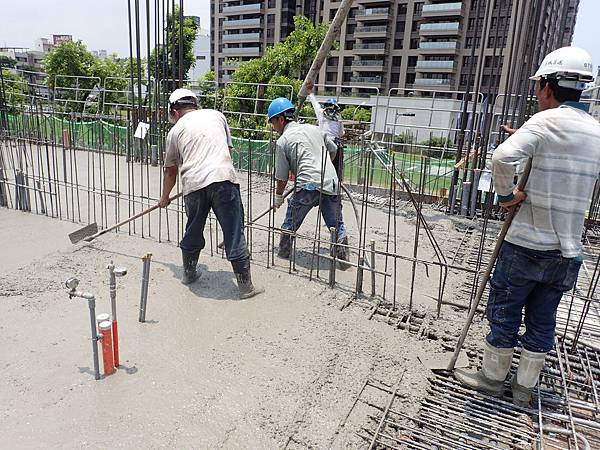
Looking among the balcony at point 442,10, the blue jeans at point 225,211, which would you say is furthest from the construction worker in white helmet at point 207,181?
the balcony at point 442,10

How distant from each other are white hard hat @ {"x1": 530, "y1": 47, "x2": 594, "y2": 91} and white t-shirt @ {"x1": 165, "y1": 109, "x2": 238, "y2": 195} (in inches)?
90.3

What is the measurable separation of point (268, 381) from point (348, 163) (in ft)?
24.3

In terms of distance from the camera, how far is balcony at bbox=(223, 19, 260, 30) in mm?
45875

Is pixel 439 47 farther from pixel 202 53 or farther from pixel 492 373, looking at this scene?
pixel 492 373

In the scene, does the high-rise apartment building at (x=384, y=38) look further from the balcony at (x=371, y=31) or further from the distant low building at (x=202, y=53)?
the distant low building at (x=202, y=53)

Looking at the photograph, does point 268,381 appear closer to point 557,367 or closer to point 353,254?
point 557,367

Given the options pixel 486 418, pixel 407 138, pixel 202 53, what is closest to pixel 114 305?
pixel 486 418

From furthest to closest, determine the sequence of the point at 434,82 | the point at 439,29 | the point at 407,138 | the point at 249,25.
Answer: the point at 249,25
the point at 434,82
the point at 439,29
the point at 407,138

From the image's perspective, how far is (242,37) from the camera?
4706 centimetres

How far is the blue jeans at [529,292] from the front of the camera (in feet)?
7.92

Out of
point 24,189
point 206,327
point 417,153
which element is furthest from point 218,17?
point 206,327

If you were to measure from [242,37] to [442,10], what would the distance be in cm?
2098

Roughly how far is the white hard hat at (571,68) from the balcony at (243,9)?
48242mm

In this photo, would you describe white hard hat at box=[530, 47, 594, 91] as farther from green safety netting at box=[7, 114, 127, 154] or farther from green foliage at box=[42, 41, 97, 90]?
green foliage at box=[42, 41, 97, 90]
